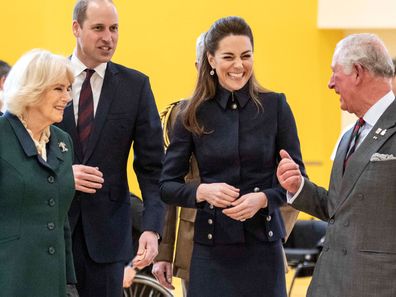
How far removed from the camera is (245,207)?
393 cm

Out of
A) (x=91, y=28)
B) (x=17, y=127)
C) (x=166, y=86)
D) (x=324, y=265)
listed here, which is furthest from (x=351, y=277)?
(x=166, y=86)

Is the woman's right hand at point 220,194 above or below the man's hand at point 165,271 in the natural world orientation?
above

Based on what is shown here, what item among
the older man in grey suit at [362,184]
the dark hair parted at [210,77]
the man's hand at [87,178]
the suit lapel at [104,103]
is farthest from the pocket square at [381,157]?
the suit lapel at [104,103]

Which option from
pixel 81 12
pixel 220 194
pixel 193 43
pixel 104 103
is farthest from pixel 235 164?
pixel 193 43

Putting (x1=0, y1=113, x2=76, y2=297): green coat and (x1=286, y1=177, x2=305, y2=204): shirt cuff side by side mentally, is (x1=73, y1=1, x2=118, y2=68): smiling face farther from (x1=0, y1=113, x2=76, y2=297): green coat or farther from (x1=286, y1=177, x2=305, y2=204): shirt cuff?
(x1=286, y1=177, x2=305, y2=204): shirt cuff

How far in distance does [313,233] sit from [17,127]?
563cm

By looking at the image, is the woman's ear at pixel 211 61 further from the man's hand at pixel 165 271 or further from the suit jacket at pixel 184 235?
the man's hand at pixel 165 271

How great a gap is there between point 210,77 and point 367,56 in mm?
817

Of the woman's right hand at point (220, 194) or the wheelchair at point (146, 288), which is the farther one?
the wheelchair at point (146, 288)

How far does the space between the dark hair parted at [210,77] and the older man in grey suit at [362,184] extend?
0.47 metres

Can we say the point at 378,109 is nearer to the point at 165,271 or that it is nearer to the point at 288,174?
the point at 288,174

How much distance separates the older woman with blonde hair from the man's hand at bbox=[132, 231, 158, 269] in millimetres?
523

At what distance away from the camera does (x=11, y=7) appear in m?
9.04

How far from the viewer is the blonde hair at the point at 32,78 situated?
375 cm
